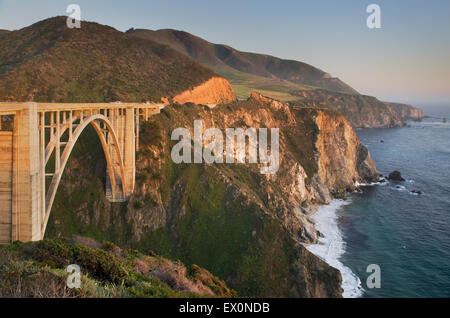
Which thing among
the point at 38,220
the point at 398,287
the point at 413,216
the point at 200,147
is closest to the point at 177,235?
the point at 200,147

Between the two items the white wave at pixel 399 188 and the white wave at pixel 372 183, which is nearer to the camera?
the white wave at pixel 399 188

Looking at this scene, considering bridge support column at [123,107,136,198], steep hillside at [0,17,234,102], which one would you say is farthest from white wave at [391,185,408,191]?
bridge support column at [123,107,136,198]

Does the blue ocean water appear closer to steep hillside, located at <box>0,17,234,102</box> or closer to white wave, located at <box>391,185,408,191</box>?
white wave, located at <box>391,185,408,191</box>

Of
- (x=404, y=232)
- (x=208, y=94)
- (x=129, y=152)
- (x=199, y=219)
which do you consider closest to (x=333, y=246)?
(x=404, y=232)

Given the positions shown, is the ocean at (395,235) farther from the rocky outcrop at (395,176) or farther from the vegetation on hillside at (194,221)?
the vegetation on hillside at (194,221)

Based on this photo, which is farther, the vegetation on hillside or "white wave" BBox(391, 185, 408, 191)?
"white wave" BBox(391, 185, 408, 191)

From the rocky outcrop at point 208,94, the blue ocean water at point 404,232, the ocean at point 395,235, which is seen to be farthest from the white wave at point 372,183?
the rocky outcrop at point 208,94

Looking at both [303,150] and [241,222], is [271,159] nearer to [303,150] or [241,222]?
[303,150]

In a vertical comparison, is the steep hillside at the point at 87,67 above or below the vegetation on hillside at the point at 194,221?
above
